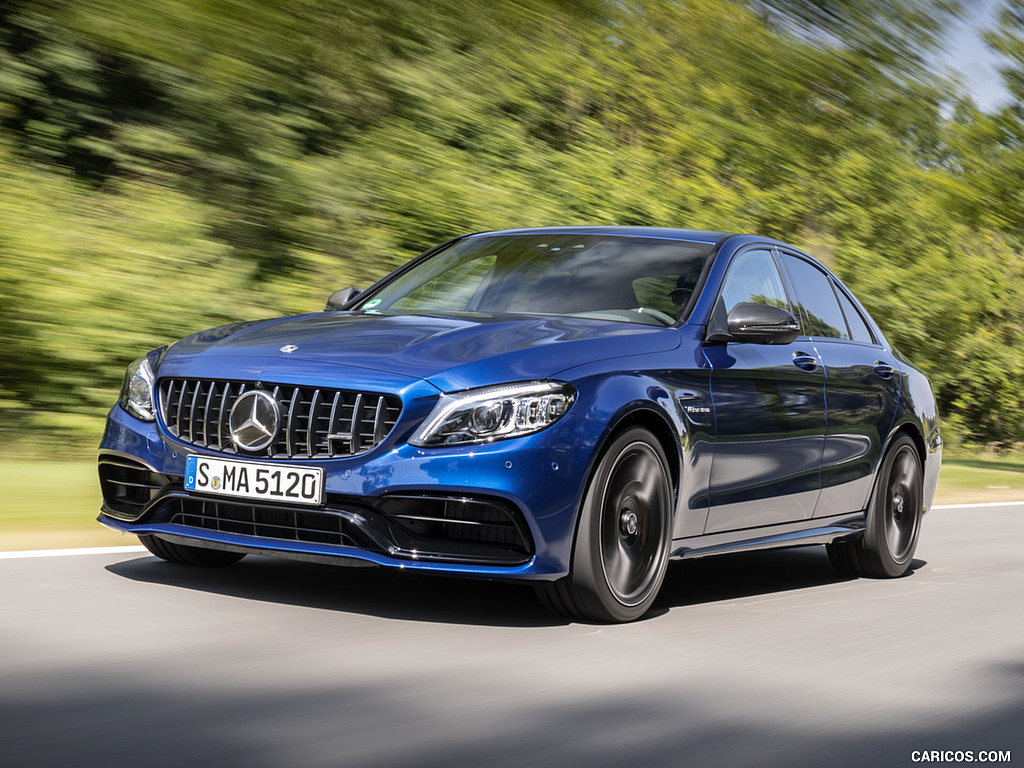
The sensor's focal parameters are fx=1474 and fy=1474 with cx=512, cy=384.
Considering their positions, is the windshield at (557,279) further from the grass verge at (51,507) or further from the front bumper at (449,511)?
the grass verge at (51,507)

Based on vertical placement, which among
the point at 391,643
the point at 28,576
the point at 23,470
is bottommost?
the point at 23,470

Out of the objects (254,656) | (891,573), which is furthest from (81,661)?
(891,573)

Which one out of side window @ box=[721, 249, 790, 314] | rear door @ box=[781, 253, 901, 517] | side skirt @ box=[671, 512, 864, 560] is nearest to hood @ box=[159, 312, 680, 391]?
side window @ box=[721, 249, 790, 314]

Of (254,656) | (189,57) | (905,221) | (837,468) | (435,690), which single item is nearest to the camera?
(435,690)

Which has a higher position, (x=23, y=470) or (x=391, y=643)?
(x=391, y=643)

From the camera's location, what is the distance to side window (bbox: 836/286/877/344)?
24.6 ft

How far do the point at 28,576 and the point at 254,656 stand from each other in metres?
1.64

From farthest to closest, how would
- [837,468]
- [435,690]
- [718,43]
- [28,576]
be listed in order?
[718,43], [837,468], [28,576], [435,690]

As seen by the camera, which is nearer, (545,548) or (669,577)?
(545,548)

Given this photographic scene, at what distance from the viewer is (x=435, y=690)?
164 inches

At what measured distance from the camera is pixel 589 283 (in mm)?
6199

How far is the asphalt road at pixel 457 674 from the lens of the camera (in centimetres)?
361

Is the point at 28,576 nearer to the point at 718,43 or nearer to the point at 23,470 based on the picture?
the point at 23,470

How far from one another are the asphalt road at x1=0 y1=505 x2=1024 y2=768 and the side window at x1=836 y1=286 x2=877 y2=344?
1568 millimetres
